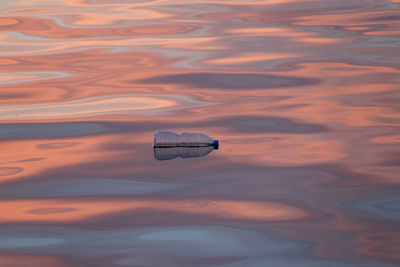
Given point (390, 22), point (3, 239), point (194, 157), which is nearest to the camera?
point (3, 239)

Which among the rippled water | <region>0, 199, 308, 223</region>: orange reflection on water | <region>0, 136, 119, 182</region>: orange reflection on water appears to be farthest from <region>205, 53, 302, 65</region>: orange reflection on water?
<region>0, 199, 308, 223</region>: orange reflection on water

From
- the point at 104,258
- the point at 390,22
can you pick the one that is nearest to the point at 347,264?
the point at 104,258

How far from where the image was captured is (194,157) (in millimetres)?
3336

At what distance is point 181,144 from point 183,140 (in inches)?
0.9

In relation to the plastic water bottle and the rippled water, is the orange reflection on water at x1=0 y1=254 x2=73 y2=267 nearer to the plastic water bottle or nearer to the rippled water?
the rippled water

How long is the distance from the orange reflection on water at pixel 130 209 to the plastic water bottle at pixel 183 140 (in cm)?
69

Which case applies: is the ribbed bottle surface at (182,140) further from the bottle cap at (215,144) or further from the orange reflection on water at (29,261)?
the orange reflection on water at (29,261)

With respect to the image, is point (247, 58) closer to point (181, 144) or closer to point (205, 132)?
point (205, 132)

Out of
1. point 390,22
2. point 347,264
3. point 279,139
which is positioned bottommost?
point 347,264

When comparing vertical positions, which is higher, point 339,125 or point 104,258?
point 339,125

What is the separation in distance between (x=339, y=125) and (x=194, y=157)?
0.94m

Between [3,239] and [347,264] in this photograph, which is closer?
[347,264]

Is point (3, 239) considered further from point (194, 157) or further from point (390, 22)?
point (390, 22)

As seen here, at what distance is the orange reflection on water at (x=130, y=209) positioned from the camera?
2627 mm
